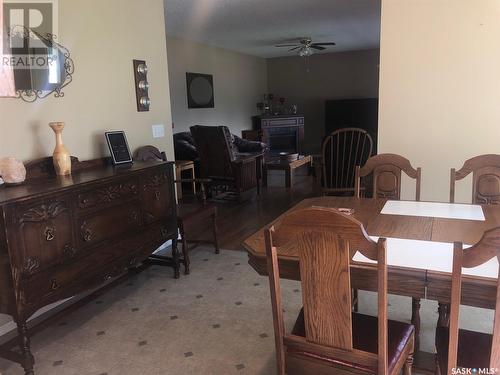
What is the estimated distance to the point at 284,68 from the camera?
34.3 ft

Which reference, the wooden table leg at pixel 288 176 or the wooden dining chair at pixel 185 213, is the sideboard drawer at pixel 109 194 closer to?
the wooden dining chair at pixel 185 213

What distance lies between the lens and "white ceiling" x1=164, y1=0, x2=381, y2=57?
5.08m

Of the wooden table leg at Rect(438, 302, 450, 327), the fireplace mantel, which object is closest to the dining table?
the wooden table leg at Rect(438, 302, 450, 327)

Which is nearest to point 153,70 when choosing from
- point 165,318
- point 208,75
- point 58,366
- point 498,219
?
point 165,318

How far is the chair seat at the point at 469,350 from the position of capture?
1396 millimetres

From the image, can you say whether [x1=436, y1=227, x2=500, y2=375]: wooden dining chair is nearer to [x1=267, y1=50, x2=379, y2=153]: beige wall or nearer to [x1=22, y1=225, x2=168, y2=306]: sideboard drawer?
[x1=22, y1=225, x2=168, y2=306]: sideboard drawer

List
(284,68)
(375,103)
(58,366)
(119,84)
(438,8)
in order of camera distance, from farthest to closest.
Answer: (284,68)
(375,103)
(119,84)
(438,8)
(58,366)

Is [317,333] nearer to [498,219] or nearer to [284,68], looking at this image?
[498,219]

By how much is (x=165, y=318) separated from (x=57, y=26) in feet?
6.93

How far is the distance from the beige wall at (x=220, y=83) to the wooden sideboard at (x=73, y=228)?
423 centimetres

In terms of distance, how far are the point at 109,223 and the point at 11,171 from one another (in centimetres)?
63

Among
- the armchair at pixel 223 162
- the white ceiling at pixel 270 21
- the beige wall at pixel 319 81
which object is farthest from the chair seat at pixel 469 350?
the beige wall at pixel 319 81
